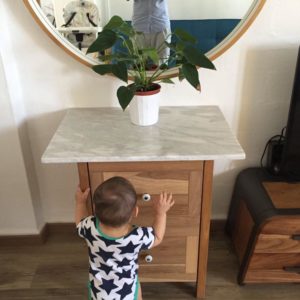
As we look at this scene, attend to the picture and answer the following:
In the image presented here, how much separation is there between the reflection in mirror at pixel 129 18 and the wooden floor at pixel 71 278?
38.2 inches

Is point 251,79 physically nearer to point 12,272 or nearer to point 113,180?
point 113,180

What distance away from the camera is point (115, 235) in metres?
1.04

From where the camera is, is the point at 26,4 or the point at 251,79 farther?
the point at 251,79

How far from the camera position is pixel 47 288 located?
1.52 meters

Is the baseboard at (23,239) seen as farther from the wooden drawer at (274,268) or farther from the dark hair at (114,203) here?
the wooden drawer at (274,268)

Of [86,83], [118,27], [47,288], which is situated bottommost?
[47,288]

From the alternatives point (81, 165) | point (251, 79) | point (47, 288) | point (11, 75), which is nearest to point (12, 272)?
point (47, 288)

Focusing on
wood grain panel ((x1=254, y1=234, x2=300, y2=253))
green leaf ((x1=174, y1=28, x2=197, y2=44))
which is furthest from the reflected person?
wood grain panel ((x1=254, y1=234, x2=300, y2=253))

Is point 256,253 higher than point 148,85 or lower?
lower

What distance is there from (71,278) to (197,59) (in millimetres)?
1147

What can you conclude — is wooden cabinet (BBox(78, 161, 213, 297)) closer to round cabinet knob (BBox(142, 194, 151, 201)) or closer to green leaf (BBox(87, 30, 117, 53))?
round cabinet knob (BBox(142, 194, 151, 201))

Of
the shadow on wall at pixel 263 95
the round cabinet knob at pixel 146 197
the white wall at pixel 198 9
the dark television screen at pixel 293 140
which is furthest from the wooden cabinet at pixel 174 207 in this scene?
the white wall at pixel 198 9

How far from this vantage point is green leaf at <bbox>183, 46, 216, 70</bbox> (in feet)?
3.64

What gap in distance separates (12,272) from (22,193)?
1.26ft
